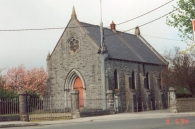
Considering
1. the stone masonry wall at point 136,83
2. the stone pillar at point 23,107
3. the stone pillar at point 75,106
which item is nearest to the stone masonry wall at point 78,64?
the stone masonry wall at point 136,83

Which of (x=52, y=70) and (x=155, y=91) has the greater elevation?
(x=52, y=70)

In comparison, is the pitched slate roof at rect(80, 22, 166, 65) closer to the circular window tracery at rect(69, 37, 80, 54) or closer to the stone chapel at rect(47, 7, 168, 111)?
the stone chapel at rect(47, 7, 168, 111)

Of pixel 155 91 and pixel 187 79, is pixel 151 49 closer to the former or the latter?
pixel 155 91

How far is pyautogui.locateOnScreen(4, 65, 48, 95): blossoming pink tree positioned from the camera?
50.5m

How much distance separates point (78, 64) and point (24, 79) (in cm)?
2103

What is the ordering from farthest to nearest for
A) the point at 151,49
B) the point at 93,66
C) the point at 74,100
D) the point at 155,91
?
the point at 151,49, the point at 155,91, the point at 93,66, the point at 74,100

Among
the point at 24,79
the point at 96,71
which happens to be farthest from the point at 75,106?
the point at 24,79

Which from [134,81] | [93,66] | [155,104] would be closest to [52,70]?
[93,66]

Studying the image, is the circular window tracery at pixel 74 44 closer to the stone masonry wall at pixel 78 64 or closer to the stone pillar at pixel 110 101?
the stone masonry wall at pixel 78 64

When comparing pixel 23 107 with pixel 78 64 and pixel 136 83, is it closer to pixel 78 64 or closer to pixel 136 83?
pixel 78 64

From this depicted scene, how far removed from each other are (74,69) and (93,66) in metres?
2.55

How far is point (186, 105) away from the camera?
2720 centimetres

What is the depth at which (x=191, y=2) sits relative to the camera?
26.7m

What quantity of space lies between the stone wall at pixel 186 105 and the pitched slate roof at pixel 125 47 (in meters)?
8.86
